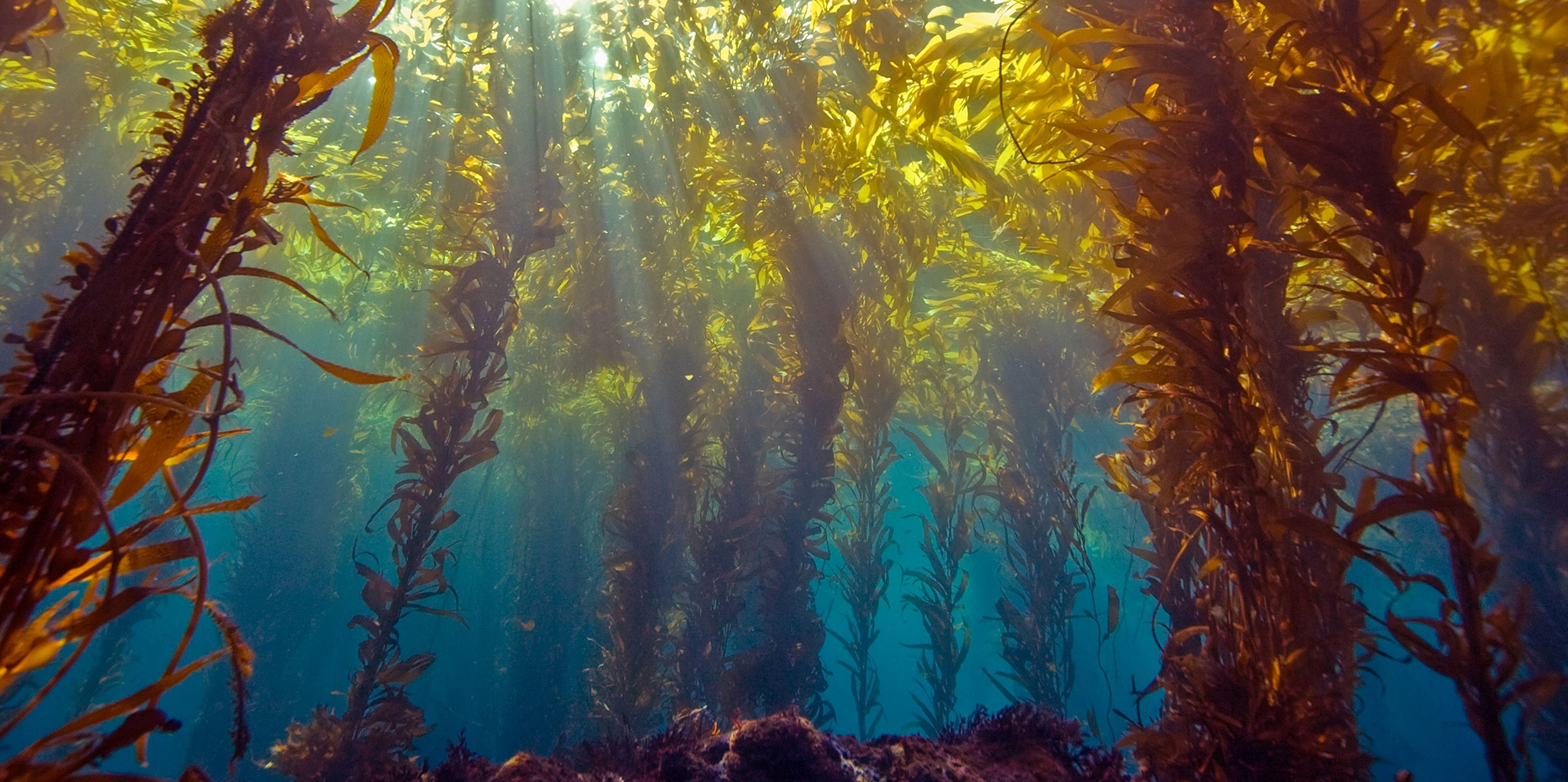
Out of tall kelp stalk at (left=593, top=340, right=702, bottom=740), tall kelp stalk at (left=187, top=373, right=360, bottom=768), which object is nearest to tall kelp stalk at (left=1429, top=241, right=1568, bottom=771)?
tall kelp stalk at (left=593, top=340, right=702, bottom=740)

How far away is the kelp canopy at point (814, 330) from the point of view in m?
1.27

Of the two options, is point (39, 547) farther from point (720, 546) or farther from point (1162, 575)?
point (720, 546)

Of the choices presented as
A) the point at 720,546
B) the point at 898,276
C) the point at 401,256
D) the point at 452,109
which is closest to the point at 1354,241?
the point at 898,276

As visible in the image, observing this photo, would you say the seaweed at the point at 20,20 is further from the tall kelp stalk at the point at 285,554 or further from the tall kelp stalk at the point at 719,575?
the tall kelp stalk at the point at 285,554

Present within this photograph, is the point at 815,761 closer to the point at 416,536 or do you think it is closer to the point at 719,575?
the point at 416,536

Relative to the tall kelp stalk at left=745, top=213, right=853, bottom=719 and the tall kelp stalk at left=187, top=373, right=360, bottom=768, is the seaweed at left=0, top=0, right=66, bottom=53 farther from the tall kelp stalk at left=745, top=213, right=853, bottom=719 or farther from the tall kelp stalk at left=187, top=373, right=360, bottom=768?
the tall kelp stalk at left=187, top=373, right=360, bottom=768

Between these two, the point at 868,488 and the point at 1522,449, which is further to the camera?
the point at 868,488

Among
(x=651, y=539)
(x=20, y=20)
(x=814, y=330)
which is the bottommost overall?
(x=20, y=20)

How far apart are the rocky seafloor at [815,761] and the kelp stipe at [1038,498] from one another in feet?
12.0

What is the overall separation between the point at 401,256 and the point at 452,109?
2.57 m

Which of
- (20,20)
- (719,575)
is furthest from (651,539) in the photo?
(20,20)

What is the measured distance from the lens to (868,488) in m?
7.42

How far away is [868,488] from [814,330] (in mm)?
2908

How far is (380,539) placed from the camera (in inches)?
1077
